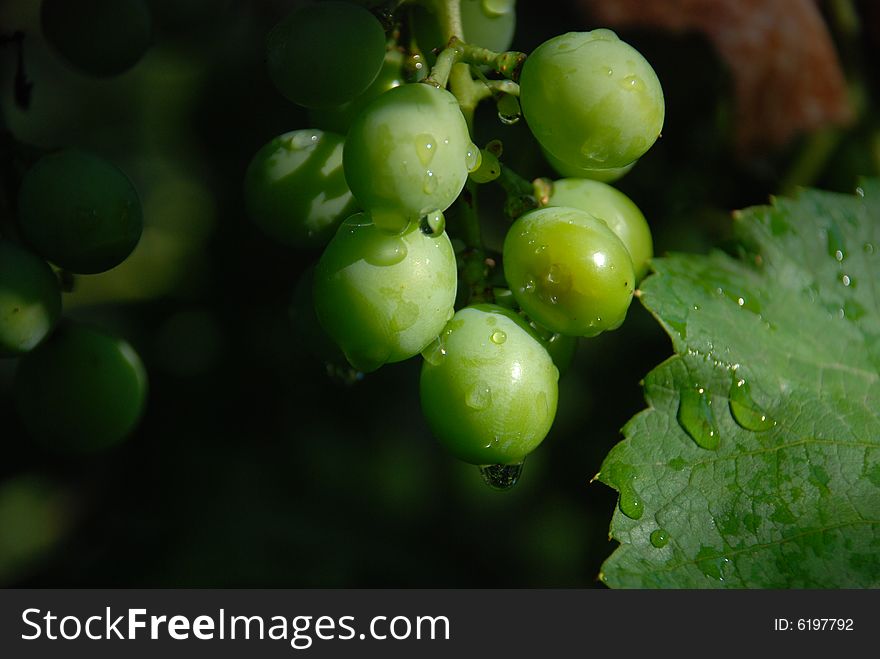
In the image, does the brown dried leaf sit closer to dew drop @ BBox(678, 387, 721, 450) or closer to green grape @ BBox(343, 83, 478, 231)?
dew drop @ BBox(678, 387, 721, 450)

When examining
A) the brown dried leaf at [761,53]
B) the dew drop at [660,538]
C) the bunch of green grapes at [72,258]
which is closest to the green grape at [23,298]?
the bunch of green grapes at [72,258]

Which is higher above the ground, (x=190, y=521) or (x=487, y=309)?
(x=487, y=309)

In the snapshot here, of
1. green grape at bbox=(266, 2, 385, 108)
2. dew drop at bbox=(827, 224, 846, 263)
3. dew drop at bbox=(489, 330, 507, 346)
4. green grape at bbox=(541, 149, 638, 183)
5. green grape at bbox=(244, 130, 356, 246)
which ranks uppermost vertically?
green grape at bbox=(266, 2, 385, 108)

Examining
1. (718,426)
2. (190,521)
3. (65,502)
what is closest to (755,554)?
(718,426)

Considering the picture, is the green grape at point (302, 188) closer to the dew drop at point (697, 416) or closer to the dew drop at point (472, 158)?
the dew drop at point (472, 158)

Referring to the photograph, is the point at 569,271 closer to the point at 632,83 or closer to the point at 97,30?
the point at 632,83

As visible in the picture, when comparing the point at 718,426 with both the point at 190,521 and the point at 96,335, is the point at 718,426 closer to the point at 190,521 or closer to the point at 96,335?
the point at 96,335

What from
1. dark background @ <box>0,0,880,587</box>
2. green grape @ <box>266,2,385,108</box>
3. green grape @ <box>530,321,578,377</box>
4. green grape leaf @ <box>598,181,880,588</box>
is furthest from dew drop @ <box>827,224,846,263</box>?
green grape @ <box>266,2,385,108</box>
